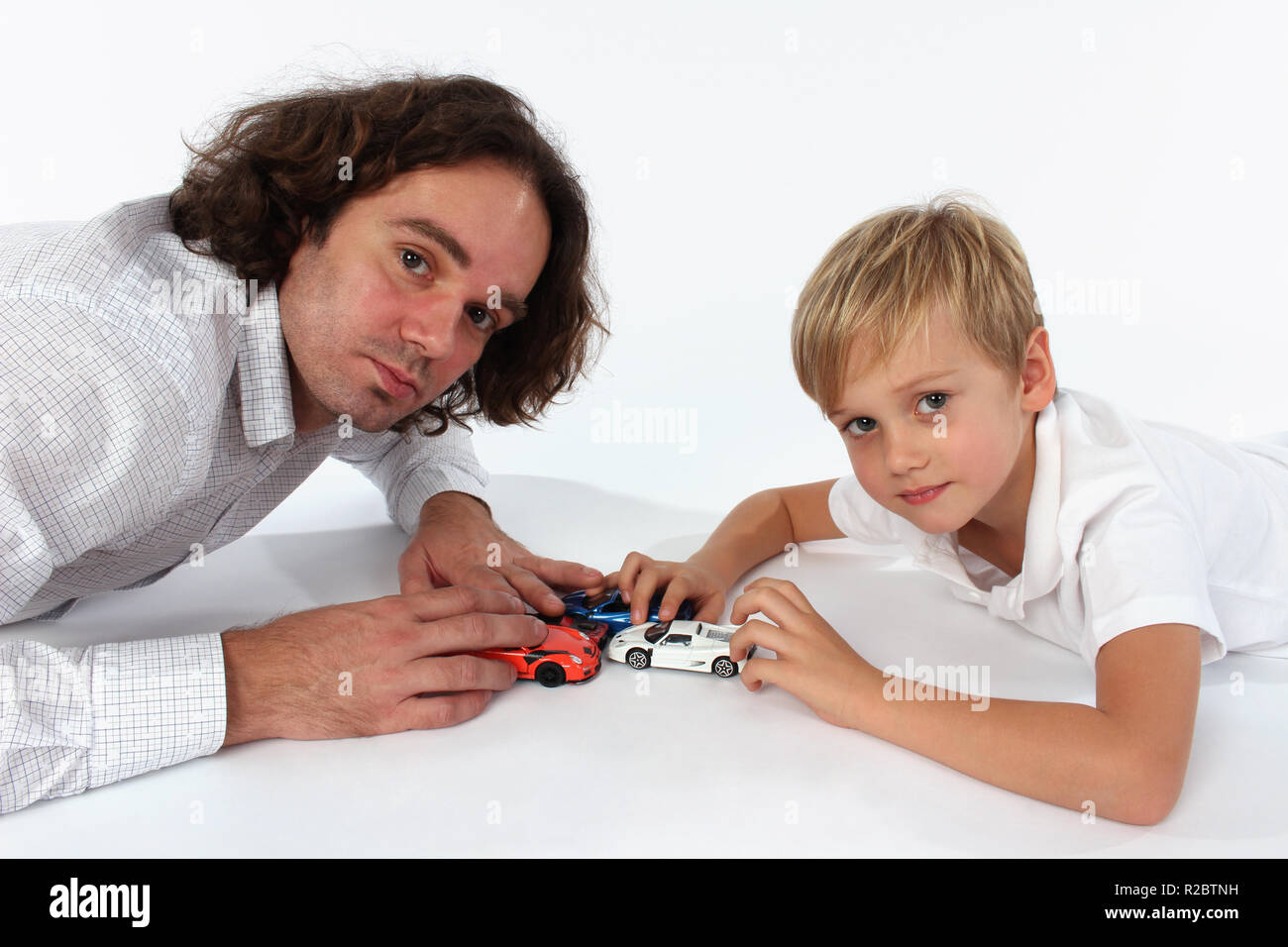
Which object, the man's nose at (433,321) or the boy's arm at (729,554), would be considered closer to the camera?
the man's nose at (433,321)

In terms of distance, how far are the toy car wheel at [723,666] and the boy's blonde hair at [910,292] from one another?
712mm

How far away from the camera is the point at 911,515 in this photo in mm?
2688

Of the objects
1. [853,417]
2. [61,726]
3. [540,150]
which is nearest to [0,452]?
[61,726]

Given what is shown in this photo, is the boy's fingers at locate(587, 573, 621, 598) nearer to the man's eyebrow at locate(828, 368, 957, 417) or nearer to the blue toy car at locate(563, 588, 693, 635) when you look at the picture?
the blue toy car at locate(563, 588, 693, 635)

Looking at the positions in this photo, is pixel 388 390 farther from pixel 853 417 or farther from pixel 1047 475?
pixel 1047 475

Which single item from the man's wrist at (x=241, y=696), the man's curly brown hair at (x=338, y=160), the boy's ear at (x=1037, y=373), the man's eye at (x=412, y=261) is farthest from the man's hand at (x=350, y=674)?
the boy's ear at (x=1037, y=373)

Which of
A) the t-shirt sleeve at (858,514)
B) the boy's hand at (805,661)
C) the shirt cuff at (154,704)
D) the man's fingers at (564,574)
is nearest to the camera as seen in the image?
the shirt cuff at (154,704)

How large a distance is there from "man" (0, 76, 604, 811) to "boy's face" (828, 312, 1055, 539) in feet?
3.34

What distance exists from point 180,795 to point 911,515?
6.01 ft

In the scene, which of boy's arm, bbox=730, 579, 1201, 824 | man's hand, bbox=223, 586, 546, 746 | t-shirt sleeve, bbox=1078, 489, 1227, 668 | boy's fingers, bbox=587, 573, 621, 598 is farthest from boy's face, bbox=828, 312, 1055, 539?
man's hand, bbox=223, 586, 546, 746

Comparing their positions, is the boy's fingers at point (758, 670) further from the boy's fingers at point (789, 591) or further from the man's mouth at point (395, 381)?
the man's mouth at point (395, 381)

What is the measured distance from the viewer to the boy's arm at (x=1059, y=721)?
7.05 ft

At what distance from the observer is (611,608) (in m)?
3.09

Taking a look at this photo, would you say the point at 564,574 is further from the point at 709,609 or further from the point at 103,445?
the point at 103,445
